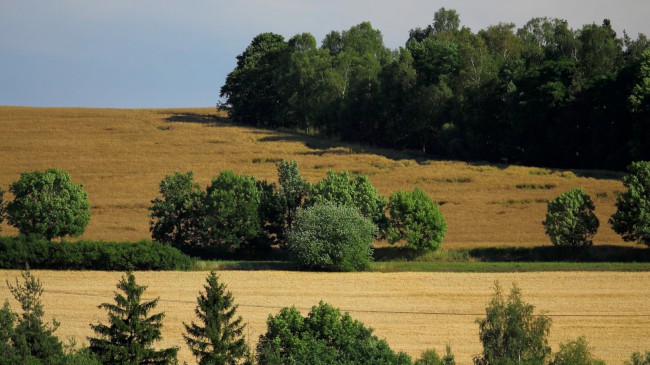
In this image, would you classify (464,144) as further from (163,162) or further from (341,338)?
(341,338)

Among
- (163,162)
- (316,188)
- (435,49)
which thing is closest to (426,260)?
(316,188)

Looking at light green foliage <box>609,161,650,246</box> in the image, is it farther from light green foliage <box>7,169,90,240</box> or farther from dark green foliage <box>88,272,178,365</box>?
dark green foliage <box>88,272,178,365</box>

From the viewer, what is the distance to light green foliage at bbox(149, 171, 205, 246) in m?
64.7

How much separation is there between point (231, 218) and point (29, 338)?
110 feet

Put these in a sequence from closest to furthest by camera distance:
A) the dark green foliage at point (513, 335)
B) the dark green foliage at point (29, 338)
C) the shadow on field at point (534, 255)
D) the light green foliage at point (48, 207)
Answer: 1. the dark green foliage at point (29, 338)
2. the dark green foliage at point (513, 335)
3. the shadow on field at point (534, 255)
4. the light green foliage at point (48, 207)

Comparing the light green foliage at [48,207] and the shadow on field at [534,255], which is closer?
the shadow on field at [534,255]

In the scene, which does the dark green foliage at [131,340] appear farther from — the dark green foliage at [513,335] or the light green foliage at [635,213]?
the light green foliage at [635,213]

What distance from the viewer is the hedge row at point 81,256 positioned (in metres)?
58.0

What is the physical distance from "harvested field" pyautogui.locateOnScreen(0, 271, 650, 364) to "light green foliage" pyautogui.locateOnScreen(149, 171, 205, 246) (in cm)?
756

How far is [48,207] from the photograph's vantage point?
6450 centimetres

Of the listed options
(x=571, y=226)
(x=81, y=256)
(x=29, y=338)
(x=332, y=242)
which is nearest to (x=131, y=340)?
(x=29, y=338)

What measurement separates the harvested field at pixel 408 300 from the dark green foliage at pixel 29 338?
7890 mm

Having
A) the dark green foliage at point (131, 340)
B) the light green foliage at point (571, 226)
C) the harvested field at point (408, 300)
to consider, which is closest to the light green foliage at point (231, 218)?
the harvested field at point (408, 300)

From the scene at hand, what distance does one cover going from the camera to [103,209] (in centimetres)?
7781
